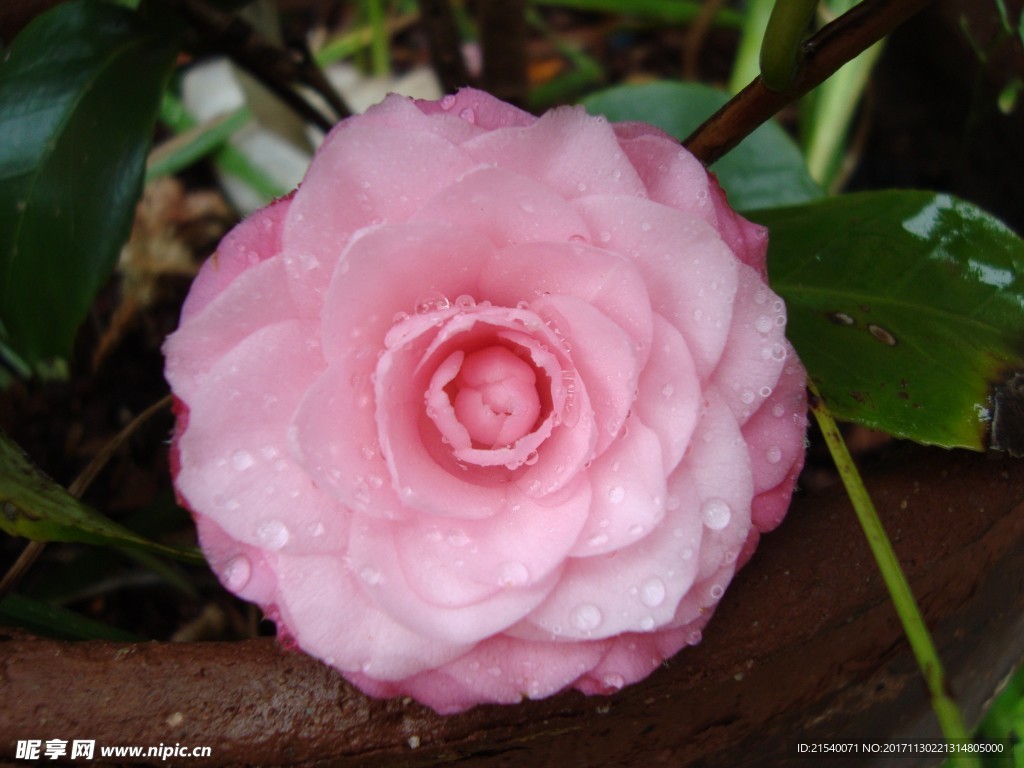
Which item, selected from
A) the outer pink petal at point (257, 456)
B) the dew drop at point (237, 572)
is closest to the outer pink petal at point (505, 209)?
the outer pink petal at point (257, 456)

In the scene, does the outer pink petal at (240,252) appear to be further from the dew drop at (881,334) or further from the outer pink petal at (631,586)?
the dew drop at (881,334)

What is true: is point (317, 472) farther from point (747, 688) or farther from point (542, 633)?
point (747, 688)

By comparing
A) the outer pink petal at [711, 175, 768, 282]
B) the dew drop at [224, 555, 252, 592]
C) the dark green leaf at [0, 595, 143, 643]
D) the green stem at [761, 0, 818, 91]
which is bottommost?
the dark green leaf at [0, 595, 143, 643]

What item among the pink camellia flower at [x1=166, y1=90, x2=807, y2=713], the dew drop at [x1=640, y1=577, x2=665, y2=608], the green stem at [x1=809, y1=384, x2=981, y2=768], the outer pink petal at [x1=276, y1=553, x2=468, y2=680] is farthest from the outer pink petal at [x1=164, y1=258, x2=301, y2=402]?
the green stem at [x1=809, y1=384, x2=981, y2=768]

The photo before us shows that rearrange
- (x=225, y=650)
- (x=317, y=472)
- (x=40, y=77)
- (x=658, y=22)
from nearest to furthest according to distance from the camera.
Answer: (x=317, y=472) < (x=225, y=650) < (x=40, y=77) < (x=658, y=22)

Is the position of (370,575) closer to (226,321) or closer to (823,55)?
(226,321)

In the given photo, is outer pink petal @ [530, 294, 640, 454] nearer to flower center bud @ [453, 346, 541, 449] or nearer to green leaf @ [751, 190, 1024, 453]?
flower center bud @ [453, 346, 541, 449]

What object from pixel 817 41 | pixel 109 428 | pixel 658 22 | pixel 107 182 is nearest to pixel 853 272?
pixel 817 41
